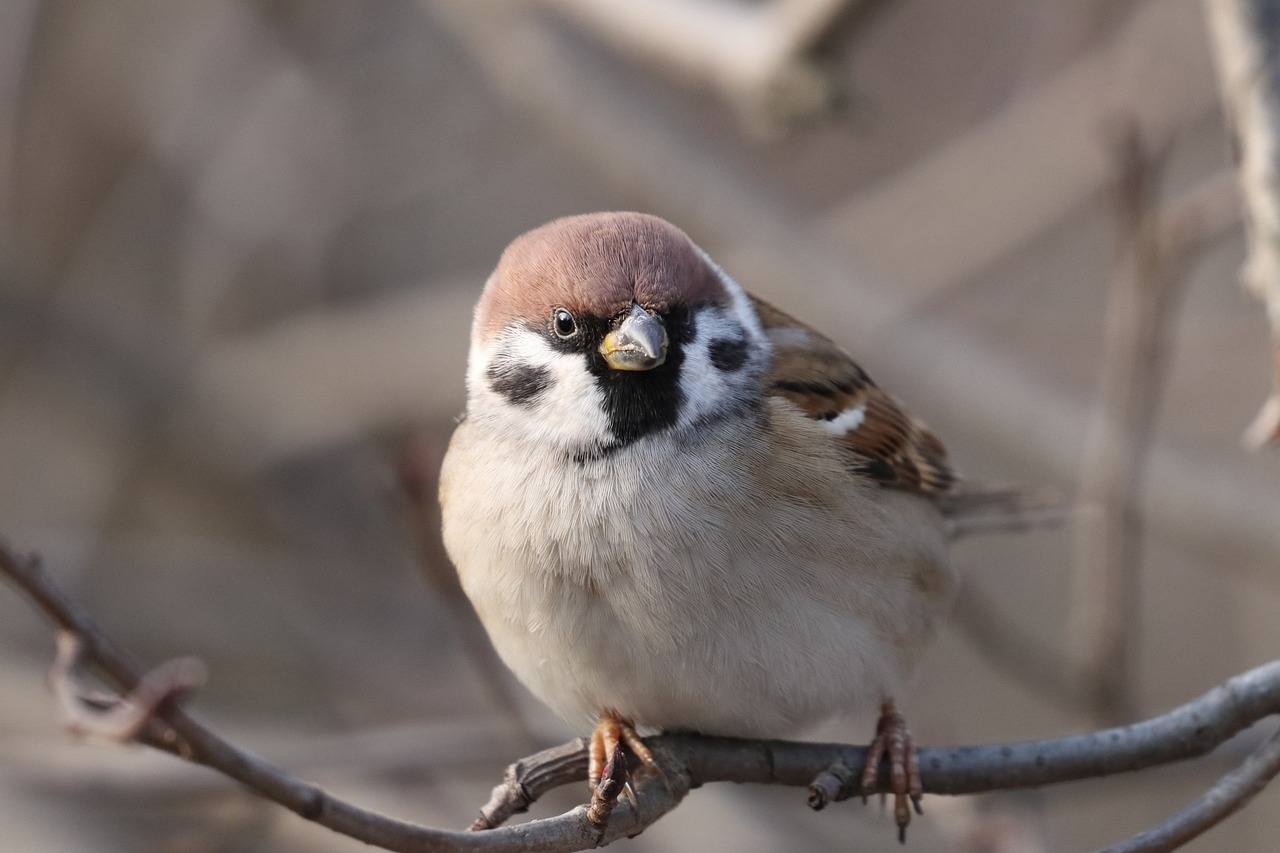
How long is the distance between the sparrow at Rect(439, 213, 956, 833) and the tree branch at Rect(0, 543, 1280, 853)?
0.11 meters

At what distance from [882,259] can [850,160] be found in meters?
1.86

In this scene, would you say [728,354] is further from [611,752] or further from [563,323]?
[611,752]

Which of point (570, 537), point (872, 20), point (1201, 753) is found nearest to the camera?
point (1201, 753)

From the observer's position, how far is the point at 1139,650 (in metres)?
6.47

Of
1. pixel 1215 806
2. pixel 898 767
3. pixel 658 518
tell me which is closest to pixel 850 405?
pixel 658 518

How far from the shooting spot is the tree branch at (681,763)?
164 centimetres

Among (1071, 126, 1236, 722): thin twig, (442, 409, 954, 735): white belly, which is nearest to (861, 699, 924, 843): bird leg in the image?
(442, 409, 954, 735): white belly

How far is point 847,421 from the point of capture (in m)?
3.16

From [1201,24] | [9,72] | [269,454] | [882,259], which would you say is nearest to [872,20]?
[1201,24]

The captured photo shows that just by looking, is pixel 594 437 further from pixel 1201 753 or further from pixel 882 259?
pixel 882 259

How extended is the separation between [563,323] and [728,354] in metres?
0.39

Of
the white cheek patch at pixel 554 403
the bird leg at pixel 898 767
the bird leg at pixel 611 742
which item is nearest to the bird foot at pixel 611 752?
the bird leg at pixel 611 742

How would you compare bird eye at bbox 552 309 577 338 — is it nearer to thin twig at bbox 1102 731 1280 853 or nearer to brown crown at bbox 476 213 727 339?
brown crown at bbox 476 213 727 339

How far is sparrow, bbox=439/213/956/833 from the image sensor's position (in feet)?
8.81
